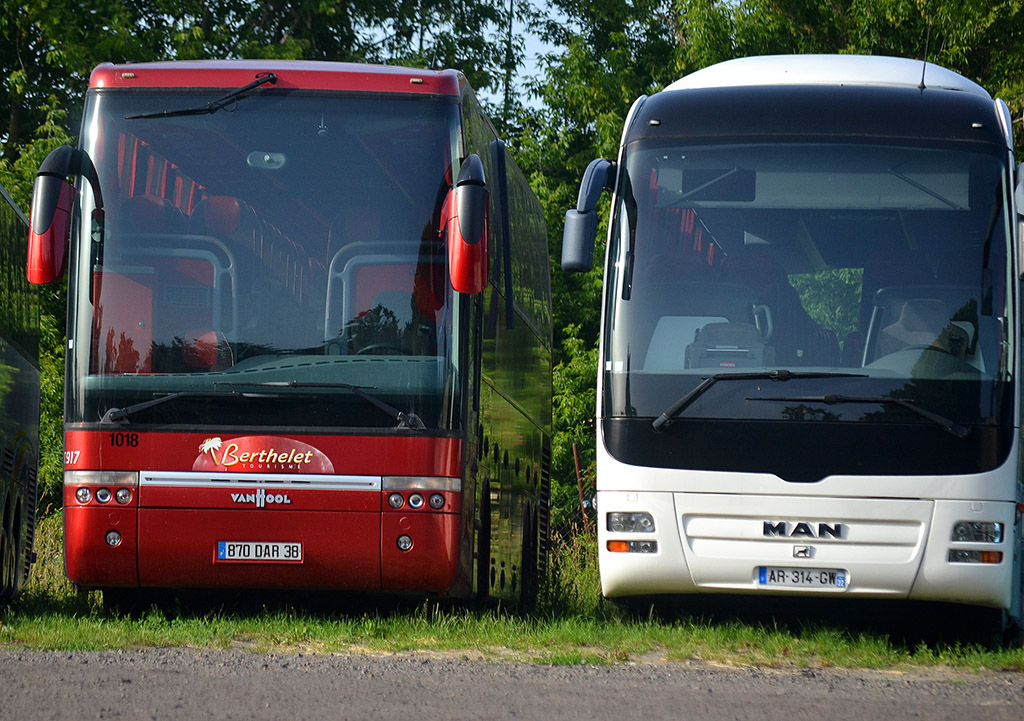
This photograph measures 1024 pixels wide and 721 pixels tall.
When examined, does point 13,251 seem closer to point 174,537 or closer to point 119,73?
point 119,73

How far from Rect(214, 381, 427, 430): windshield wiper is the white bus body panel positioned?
133 centimetres

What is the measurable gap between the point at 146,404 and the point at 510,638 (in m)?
2.78

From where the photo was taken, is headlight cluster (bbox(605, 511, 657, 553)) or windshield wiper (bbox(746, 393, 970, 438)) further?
headlight cluster (bbox(605, 511, 657, 553))

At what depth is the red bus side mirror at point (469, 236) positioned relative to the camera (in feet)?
32.3

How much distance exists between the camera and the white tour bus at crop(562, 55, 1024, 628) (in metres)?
9.48

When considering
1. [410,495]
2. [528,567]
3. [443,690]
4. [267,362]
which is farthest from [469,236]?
[528,567]

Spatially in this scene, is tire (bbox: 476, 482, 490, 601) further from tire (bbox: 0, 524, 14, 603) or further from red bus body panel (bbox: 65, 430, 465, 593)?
tire (bbox: 0, 524, 14, 603)

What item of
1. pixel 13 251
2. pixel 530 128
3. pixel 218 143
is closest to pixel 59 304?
pixel 13 251

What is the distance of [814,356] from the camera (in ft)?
31.8

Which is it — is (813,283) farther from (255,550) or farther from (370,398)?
(255,550)

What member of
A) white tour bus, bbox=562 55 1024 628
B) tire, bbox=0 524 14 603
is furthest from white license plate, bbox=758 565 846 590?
tire, bbox=0 524 14 603

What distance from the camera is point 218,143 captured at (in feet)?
34.0

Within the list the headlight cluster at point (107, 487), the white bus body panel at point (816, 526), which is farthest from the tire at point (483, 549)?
the headlight cluster at point (107, 487)

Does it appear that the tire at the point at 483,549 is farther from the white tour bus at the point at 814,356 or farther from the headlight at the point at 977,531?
the headlight at the point at 977,531
